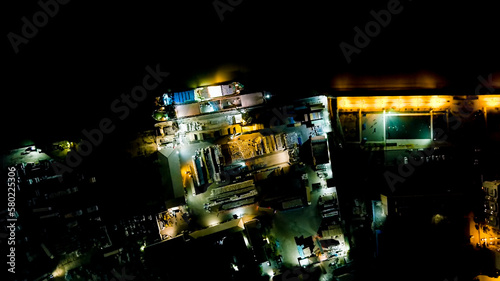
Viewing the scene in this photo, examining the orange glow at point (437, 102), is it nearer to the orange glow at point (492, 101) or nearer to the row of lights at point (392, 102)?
the row of lights at point (392, 102)

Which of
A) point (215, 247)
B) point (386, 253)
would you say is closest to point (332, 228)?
point (386, 253)

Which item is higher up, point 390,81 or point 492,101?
point 390,81

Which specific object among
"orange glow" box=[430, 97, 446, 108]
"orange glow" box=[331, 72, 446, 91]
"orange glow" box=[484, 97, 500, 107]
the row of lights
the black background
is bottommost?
"orange glow" box=[484, 97, 500, 107]

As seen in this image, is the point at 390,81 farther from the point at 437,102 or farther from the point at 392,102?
the point at 437,102

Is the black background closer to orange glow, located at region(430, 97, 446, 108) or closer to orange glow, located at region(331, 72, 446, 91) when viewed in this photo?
orange glow, located at region(331, 72, 446, 91)

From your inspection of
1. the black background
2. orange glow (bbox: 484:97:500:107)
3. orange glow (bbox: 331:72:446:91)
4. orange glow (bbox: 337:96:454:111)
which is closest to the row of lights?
orange glow (bbox: 337:96:454:111)

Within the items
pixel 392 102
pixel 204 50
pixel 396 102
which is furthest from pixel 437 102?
pixel 204 50

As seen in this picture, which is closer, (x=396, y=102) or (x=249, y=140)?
(x=396, y=102)

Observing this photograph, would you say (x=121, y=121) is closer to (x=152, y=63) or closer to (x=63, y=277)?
(x=152, y=63)

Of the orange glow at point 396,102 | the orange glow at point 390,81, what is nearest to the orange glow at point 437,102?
the orange glow at point 396,102
